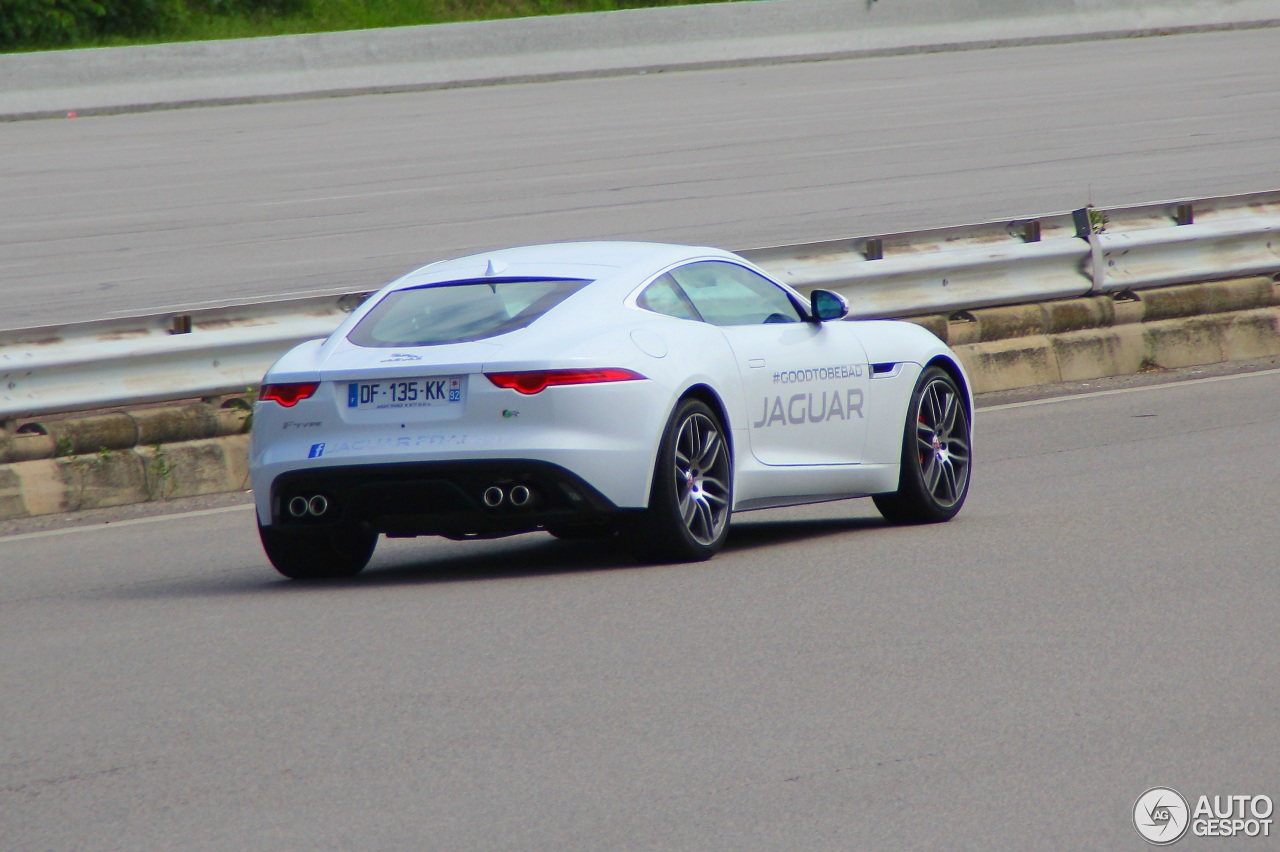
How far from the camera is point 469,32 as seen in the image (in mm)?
30500

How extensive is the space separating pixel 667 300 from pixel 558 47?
2258 centimetres

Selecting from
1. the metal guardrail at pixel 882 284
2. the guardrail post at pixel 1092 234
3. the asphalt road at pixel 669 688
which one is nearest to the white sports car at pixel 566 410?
the asphalt road at pixel 669 688

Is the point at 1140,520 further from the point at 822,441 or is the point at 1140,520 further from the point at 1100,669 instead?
the point at 1100,669

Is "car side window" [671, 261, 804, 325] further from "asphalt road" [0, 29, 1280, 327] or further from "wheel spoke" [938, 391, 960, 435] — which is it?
"asphalt road" [0, 29, 1280, 327]

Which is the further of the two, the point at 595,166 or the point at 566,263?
the point at 595,166

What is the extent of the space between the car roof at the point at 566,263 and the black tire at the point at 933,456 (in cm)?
127

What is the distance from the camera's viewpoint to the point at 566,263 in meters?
8.91

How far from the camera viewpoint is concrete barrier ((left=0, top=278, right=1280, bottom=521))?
11.6 metres

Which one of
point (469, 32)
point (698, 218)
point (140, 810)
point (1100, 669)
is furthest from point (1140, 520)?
point (469, 32)

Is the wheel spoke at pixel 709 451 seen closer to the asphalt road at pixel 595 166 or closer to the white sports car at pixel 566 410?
the white sports car at pixel 566 410

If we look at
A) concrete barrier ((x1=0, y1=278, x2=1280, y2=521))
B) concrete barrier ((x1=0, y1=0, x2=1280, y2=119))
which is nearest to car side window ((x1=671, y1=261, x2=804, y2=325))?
concrete barrier ((x1=0, y1=278, x2=1280, y2=521))

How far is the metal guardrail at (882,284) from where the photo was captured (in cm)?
1184

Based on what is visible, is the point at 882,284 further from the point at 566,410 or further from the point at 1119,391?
the point at 566,410

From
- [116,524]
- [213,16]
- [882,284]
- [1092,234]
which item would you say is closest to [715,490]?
[116,524]
